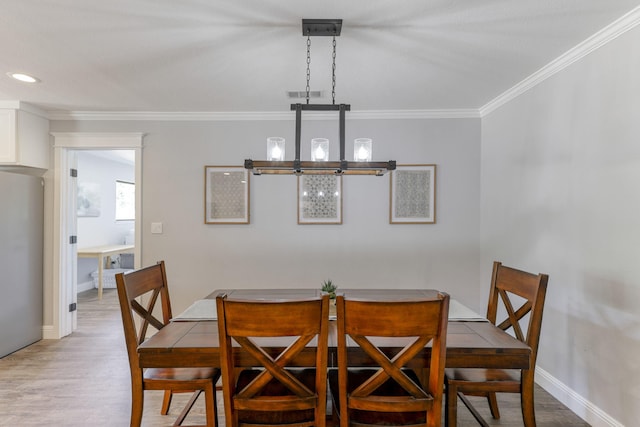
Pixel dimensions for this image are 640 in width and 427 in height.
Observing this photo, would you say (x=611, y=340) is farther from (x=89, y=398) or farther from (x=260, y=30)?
(x=89, y=398)

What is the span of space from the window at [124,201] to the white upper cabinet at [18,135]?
3.28 meters

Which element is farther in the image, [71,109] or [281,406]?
[71,109]

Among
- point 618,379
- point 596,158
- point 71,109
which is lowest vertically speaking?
point 618,379

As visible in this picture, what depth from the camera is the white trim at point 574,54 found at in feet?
6.04

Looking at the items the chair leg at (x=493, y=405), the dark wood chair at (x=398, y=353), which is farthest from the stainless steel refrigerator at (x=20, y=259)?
the chair leg at (x=493, y=405)

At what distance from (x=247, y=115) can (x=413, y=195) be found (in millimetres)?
1842

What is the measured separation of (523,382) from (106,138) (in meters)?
3.93

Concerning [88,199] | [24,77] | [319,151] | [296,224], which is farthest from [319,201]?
[88,199]

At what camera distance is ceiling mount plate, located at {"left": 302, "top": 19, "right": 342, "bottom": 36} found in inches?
72.1

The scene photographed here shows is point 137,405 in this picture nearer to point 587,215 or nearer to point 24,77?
point 24,77

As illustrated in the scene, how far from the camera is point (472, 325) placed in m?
1.78

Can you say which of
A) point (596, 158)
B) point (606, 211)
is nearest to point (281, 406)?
point (606, 211)

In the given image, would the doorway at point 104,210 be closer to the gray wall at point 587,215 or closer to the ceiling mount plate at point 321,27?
the ceiling mount plate at point 321,27

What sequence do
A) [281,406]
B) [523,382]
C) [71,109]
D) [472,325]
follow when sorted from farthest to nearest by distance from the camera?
[71,109], [472,325], [523,382], [281,406]
